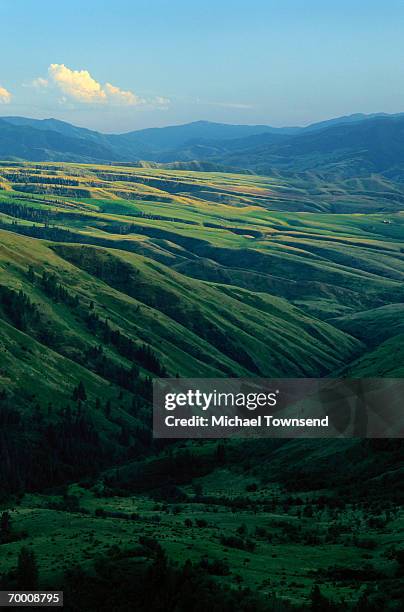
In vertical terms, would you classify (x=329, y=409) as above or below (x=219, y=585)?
above

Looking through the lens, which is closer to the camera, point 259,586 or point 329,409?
point 259,586

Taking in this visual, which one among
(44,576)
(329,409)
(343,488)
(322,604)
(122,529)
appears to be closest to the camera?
(322,604)

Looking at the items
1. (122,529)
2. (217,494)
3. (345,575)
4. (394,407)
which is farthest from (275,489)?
(345,575)

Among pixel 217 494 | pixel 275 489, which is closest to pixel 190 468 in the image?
pixel 217 494

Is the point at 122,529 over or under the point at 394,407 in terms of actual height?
under

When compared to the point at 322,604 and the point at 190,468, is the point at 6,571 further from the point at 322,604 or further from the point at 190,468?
the point at 190,468

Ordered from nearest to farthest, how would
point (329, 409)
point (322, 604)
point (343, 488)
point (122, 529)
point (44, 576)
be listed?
point (322, 604)
point (44, 576)
point (122, 529)
point (343, 488)
point (329, 409)

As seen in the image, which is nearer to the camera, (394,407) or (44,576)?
(44,576)

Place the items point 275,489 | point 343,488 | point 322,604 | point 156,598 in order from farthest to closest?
point 275,489
point 343,488
point 156,598
point 322,604

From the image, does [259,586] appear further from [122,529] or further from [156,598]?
[122,529]
